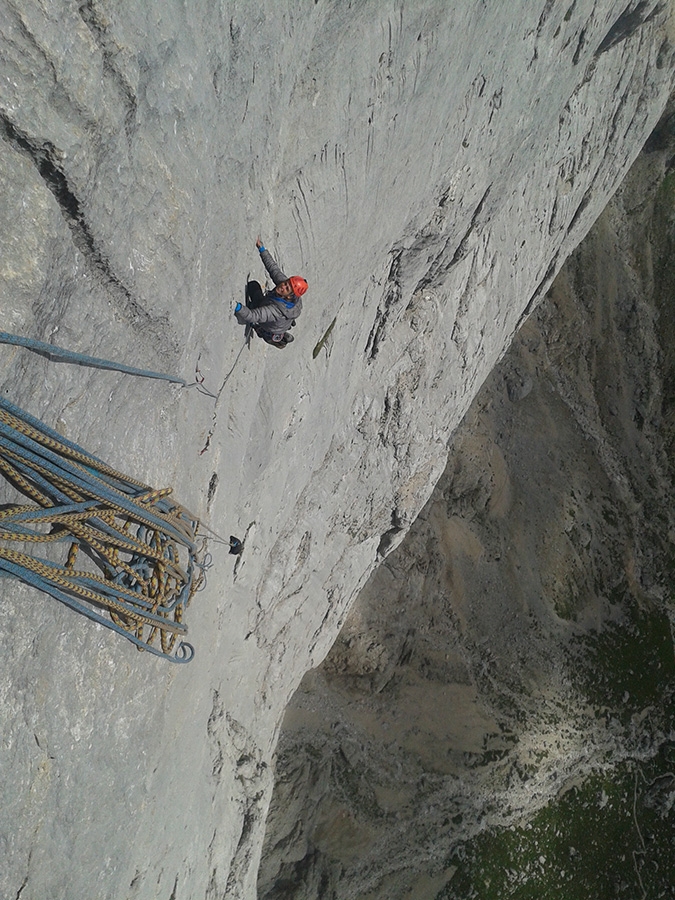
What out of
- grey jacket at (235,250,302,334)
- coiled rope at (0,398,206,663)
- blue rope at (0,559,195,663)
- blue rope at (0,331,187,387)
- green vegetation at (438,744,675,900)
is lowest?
green vegetation at (438,744,675,900)

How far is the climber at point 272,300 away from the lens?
3033mm

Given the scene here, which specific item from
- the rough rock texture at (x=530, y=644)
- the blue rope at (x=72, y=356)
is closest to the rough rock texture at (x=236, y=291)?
the blue rope at (x=72, y=356)

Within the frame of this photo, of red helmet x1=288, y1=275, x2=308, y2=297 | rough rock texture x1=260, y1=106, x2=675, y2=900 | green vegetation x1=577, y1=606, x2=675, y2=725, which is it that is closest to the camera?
red helmet x1=288, y1=275, x2=308, y2=297

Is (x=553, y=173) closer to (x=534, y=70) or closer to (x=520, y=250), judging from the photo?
(x=520, y=250)

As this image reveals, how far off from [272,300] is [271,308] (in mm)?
42

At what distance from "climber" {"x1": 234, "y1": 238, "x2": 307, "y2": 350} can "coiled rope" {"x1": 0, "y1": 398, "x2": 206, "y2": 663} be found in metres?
1.08

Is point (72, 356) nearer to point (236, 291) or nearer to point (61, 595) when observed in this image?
point (61, 595)

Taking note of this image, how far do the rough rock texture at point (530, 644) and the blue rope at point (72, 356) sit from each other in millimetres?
6294

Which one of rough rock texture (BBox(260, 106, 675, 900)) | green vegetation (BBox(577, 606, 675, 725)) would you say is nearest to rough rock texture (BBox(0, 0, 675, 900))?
rough rock texture (BBox(260, 106, 675, 900))

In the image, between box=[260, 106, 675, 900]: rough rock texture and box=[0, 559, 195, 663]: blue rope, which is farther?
box=[260, 106, 675, 900]: rough rock texture

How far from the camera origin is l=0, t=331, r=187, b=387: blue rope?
1.68 m

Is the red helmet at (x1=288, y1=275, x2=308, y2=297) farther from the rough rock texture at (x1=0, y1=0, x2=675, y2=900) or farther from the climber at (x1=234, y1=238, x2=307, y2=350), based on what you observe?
the rough rock texture at (x1=0, y1=0, x2=675, y2=900)

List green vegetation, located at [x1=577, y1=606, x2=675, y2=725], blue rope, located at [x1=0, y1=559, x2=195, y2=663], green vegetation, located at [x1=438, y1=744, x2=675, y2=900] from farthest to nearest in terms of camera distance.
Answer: green vegetation, located at [x1=577, y1=606, x2=675, y2=725]
green vegetation, located at [x1=438, y1=744, x2=675, y2=900]
blue rope, located at [x1=0, y1=559, x2=195, y2=663]

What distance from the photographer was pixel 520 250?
24.3 feet
